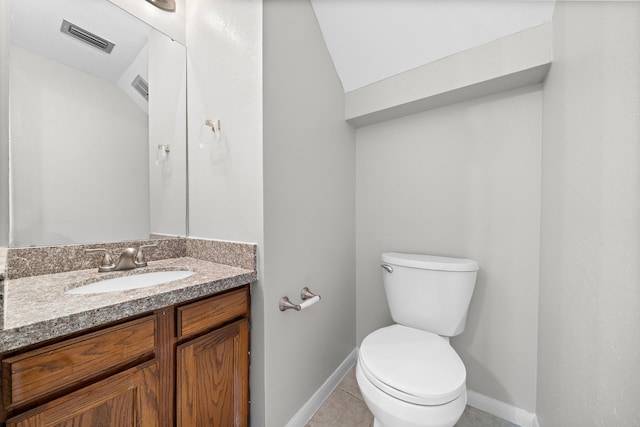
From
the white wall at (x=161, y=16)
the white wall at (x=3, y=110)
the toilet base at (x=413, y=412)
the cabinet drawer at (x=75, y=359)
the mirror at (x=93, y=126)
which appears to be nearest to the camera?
the cabinet drawer at (x=75, y=359)

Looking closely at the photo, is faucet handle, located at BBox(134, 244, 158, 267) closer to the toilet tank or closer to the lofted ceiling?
the lofted ceiling

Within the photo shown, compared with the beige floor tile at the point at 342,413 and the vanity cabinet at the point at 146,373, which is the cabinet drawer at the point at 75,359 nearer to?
the vanity cabinet at the point at 146,373

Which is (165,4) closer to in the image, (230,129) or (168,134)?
(168,134)

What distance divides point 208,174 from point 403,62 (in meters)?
1.21

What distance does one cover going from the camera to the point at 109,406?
0.66 m

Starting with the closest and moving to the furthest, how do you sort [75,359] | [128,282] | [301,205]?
[75,359]
[128,282]
[301,205]

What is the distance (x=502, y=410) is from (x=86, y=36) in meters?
2.67

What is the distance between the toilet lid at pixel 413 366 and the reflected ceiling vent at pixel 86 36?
1.78 meters

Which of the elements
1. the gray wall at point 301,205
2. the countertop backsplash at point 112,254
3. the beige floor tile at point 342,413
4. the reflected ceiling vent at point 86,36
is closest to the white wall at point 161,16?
the reflected ceiling vent at point 86,36

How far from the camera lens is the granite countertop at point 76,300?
0.53 metres

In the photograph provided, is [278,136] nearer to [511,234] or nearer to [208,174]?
[208,174]

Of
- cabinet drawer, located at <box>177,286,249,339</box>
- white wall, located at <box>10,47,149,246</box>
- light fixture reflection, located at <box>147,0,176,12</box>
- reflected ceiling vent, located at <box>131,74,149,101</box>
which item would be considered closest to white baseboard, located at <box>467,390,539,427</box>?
cabinet drawer, located at <box>177,286,249,339</box>

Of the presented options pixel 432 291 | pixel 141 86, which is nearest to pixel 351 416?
pixel 432 291

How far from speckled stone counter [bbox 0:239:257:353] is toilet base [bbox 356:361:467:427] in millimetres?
660
